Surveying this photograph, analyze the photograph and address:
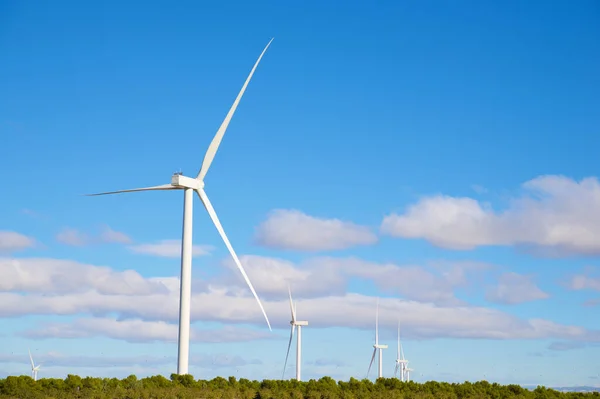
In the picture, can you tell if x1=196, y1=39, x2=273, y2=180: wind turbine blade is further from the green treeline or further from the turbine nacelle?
the green treeline

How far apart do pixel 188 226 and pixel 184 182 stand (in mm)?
4757

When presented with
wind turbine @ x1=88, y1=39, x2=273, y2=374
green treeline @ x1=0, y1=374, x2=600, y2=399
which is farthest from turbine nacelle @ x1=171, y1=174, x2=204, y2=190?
green treeline @ x1=0, y1=374, x2=600, y2=399

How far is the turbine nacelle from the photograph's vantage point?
91.4m

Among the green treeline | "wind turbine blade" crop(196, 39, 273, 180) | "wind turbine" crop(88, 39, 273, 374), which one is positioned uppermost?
"wind turbine blade" crop(196, 39, 273, 180)

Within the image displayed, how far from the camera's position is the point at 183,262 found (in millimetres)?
88000

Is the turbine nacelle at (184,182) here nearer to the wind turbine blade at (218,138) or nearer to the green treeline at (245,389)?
the wind turbine blade at (218,138)

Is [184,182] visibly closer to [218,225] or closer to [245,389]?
[218,225]

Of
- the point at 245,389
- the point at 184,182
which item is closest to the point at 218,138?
the point at 184,182

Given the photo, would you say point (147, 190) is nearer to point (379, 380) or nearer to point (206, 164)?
point (206, 164)

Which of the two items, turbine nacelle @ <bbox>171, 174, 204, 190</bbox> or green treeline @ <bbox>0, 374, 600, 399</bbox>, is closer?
green treeline @ <bbox>0, 374, 600, 399</bbox>

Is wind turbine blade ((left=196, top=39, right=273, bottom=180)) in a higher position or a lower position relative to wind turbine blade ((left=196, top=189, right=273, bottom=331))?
higher

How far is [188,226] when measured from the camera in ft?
293

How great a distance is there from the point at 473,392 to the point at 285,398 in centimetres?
2494

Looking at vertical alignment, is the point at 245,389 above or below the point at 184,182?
below
